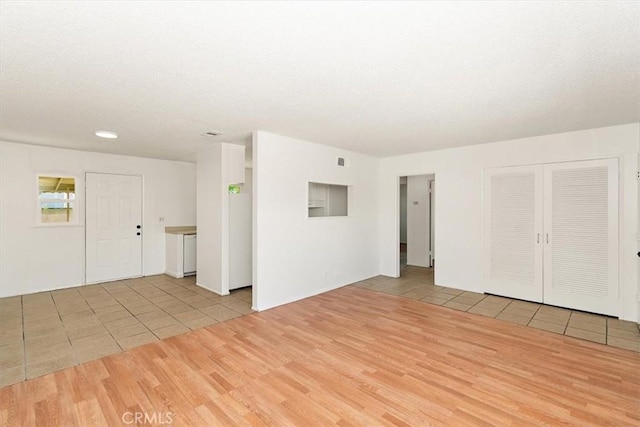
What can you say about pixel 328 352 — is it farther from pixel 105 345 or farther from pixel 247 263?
pixel 247 263

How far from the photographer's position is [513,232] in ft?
15.4

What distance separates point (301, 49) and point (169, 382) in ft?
9.14

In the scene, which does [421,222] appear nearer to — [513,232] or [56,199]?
[513,232]

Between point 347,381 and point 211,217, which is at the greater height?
point 211,217

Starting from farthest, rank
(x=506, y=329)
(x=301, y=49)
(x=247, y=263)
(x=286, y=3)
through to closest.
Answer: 1. (x=247, y=263)
2. (x=506, y=329)
3. (x=301, y=49)
4. (x=286, y=3)

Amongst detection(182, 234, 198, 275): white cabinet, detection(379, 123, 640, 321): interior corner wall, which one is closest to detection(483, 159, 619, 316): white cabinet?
detection(379, 123, 640, 321): interior corner wall

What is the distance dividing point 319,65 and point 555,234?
4289mm

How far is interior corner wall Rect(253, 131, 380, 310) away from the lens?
4.22 m

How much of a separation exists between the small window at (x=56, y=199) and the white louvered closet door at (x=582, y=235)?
7.97 metres

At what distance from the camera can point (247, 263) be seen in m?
5.36

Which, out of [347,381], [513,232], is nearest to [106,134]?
[347,381]

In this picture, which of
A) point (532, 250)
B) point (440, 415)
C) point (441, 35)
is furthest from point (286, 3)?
point (532, 250)

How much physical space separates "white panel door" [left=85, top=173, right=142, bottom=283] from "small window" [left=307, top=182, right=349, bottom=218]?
12.0 ft

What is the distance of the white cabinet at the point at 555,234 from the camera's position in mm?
3973
